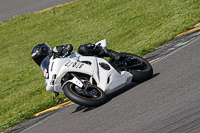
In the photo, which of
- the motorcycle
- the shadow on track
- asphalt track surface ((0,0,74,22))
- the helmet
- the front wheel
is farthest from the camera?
asphalt track surface ((0,0,74,22))

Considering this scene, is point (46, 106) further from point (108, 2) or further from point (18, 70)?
point (108, 2)

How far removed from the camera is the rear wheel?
5934 mm

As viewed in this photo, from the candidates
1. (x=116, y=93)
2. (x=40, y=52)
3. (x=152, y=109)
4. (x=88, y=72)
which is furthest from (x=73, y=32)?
(x=152, y=109)

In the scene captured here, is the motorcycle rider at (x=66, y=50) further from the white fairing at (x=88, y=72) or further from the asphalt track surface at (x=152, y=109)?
the asphalt track surface at (x=152, y=109)

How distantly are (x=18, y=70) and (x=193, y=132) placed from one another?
33.7 ft

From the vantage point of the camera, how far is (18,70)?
497 inches

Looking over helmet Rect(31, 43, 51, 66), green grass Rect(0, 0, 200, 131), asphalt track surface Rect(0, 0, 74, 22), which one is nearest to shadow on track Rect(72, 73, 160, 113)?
helmet Rect(31, 43, 51, 66)

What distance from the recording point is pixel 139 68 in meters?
6.33

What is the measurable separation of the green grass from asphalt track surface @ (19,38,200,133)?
2.34 metres

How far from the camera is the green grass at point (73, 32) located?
9086mm

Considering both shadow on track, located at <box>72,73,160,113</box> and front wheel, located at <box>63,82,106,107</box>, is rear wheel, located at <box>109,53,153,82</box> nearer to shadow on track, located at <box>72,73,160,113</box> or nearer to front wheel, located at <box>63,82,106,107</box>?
shadow on track, located at <box>72,73,160,113</box>

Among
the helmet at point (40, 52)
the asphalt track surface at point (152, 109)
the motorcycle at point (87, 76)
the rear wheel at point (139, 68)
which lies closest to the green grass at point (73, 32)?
the helmet at point (40, 52)

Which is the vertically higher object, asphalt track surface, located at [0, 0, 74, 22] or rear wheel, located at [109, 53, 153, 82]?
asphalt track surface, located at [0, 0, 74, 22]

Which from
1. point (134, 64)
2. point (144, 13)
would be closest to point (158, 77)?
point (134, 64)
